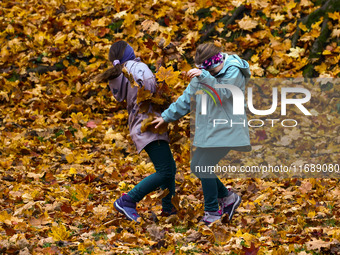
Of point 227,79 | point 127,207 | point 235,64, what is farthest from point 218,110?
point 127,207

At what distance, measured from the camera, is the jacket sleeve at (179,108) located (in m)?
3.68

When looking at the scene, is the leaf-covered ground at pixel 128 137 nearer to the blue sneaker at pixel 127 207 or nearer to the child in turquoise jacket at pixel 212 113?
the blue sneaker at pixel 127 207

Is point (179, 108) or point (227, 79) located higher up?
point (227, 79)

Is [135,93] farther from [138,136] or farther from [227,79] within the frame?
[227,79]

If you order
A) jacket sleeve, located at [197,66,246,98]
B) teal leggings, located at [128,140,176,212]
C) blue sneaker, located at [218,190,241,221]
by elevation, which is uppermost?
jacket sleeve, located at [197,66,246,98]

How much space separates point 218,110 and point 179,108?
30cm

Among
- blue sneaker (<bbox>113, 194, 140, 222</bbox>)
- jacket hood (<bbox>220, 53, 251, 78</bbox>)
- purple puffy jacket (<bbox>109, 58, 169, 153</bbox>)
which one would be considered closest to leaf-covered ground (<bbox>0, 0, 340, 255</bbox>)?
blue sneaker (<bbox>113, 194, 140, 222</bbox>)

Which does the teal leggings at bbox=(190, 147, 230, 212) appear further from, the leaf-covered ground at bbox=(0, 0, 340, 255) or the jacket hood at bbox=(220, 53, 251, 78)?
the jacket hood at bbox=(220, 53, 251, 78)

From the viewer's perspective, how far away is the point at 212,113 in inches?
144

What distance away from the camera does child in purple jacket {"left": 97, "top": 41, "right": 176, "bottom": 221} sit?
3871 millimetres

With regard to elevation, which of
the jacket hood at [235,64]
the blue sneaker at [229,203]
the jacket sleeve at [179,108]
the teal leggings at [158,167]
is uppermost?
the jacket hood at [235,64]

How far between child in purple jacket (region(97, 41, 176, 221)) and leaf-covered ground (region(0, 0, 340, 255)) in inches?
6.2

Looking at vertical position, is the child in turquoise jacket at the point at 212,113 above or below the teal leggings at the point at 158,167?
above

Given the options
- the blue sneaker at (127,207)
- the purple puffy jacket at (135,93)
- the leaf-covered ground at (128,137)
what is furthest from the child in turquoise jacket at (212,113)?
the blue sneaker at (127,207)
